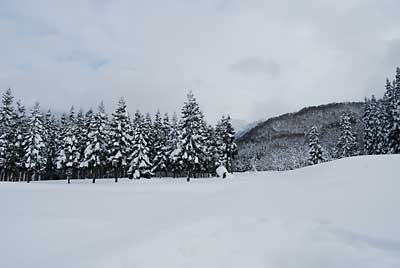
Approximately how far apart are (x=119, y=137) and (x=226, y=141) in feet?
64.8

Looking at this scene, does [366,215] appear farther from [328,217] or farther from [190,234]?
[190,234]

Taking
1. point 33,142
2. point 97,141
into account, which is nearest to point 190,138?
point 97,141

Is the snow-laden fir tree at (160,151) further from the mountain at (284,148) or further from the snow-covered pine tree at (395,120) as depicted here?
the mountain at (284,148)

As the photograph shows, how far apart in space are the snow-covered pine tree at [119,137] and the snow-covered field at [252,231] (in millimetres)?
32196

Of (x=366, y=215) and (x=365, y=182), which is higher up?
(x=365, y=182)

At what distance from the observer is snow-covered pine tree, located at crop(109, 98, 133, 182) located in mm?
47469

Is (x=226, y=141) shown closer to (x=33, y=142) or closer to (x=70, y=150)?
(x=70, y=150)

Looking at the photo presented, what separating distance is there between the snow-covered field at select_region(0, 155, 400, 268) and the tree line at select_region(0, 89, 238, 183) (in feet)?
102

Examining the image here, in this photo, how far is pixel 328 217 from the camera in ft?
30.8

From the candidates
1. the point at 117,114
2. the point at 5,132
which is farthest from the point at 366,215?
the point at 5,132

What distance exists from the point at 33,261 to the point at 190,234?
4907 millimetres

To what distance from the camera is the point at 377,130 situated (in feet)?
168

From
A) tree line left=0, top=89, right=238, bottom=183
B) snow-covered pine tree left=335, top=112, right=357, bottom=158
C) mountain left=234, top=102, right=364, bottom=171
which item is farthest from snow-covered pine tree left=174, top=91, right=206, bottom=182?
mountain left=234, top=102, right=364, bottom=171

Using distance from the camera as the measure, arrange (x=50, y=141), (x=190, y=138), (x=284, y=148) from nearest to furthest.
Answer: (x=190, y=138) < (x=50, y=141) < (x=284, y=148)
